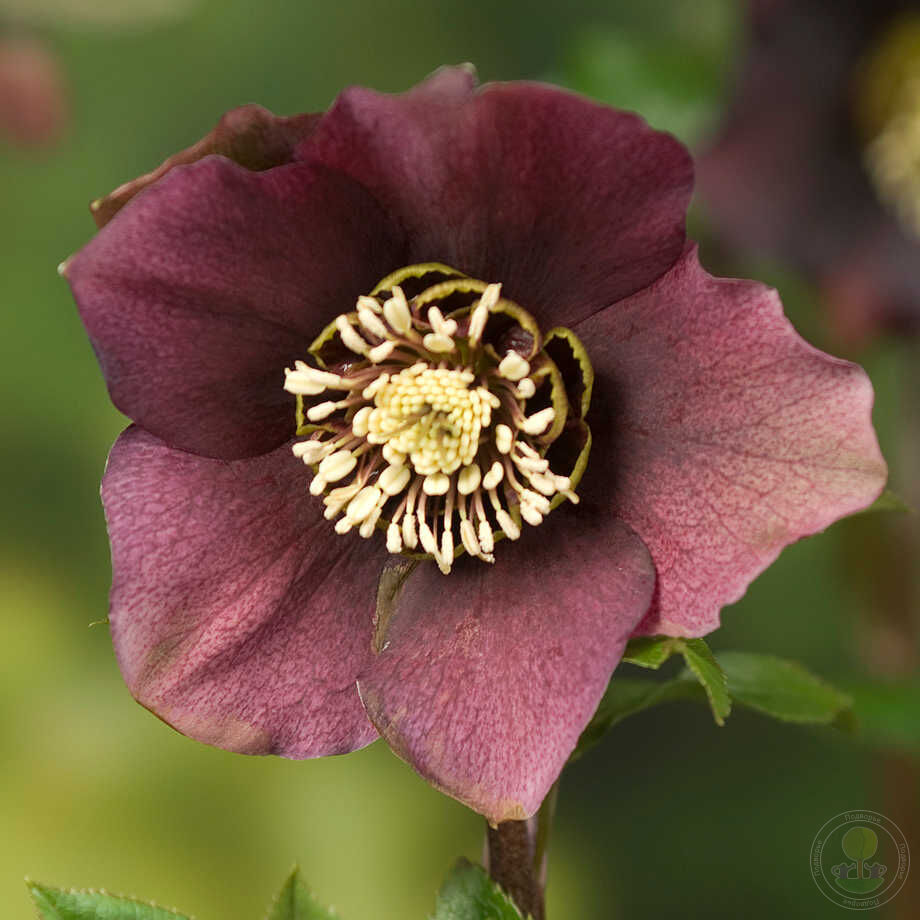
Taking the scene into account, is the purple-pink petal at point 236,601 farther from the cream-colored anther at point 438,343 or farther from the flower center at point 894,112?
the flower center at point 894,112

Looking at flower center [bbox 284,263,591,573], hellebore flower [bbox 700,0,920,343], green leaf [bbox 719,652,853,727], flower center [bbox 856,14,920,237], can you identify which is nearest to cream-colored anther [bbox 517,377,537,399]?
flower center [bbox 284,263,591,573]

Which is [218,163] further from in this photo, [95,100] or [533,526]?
[95,100]

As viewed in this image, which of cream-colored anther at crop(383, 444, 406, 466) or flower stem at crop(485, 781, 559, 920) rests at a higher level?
cream-colored anther at crop(383, 444, 406, 466)

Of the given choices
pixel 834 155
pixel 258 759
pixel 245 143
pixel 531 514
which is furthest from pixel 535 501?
pixel 258 759

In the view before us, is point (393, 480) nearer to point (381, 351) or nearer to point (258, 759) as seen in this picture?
point (381, 351)

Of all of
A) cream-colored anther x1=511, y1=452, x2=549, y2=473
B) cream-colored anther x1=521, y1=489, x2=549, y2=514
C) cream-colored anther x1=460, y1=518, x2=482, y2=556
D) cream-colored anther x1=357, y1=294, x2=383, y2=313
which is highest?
cream-colored anther x1=357, y1=294, x2=383, y2=313

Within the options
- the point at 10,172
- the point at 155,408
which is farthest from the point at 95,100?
the point at 155,408

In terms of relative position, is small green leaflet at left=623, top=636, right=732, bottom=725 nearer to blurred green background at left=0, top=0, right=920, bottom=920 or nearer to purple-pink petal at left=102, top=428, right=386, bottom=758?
purple-pink petal at left=102, top=428, right=386, bottom=758
